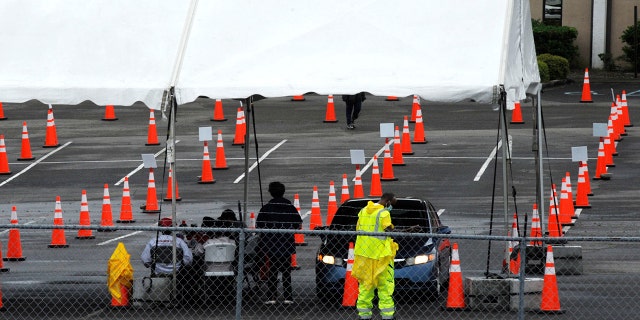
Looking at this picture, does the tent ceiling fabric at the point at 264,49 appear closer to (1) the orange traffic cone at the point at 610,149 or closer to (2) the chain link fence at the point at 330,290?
(2) the chain link fence at the point at 330,290

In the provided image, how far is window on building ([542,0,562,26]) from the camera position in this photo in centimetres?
4709

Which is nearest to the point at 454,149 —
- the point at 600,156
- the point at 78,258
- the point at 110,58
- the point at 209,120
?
the point at 600,156

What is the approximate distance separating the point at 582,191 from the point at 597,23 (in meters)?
22.8

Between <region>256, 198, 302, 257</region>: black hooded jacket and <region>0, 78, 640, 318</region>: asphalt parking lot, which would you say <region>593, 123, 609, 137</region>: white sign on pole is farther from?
<region>256, 198, 302, 257</region>: black hooded jacket

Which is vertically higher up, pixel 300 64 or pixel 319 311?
pixel 300 64

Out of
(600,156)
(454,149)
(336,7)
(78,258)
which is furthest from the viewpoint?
(454,149)

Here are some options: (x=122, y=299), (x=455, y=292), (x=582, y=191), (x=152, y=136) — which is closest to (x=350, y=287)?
(x=455, y=292)

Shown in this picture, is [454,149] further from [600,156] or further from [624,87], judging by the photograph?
[624,87]

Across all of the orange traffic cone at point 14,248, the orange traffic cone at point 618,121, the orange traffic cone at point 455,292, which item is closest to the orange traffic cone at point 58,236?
the orange traffic cone at point 14,248

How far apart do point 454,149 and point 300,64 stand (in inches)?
521

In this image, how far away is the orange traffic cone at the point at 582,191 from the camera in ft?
78.9

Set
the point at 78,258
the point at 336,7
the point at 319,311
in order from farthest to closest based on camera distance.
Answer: the point at 78,258 < the point at 336,7 < the point at 319,311

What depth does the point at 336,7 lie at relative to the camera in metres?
18.5

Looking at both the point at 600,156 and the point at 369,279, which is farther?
the point at 600,156
